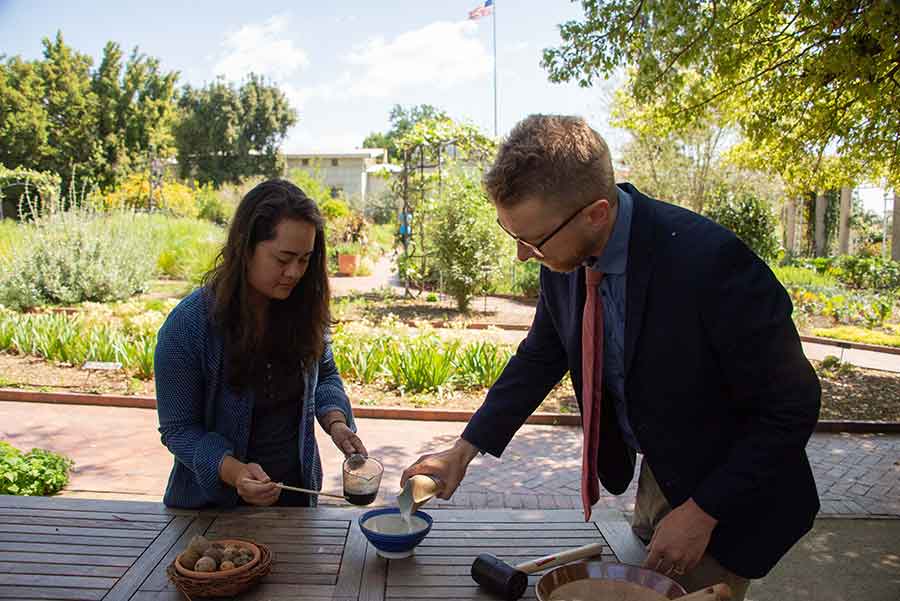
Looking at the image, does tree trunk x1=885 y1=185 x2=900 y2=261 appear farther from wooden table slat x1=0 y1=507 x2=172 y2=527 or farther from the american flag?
wooden table slat x1=0 y1=507 x2=172 y2=527

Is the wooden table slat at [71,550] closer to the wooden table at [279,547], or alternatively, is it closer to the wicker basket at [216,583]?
the wooden table at [279,547]

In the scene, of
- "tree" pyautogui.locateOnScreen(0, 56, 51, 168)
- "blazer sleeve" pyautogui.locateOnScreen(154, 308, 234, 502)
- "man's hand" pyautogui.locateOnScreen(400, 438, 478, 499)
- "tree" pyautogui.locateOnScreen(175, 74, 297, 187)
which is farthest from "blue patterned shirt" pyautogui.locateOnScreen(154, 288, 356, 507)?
"tree" pyautogui.locateOnScreen(175, 74, 297, 187)

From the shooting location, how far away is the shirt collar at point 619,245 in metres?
1.63

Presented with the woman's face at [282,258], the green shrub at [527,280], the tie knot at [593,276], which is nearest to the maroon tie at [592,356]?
the tie knot at [593,276]

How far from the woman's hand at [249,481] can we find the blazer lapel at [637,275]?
100cm

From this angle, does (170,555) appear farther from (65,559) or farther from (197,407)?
(197,407)

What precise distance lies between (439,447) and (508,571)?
13.0 ft

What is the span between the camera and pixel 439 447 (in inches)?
218

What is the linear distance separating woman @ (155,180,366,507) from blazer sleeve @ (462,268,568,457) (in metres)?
0.48

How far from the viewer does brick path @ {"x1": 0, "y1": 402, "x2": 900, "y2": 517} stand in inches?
182

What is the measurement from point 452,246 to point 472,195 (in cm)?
91

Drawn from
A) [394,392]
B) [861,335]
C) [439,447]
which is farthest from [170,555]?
[861,335]

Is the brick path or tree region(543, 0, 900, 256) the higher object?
tree region(543, 0, 900, 256)

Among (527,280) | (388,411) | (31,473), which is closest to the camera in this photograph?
(31,473)
